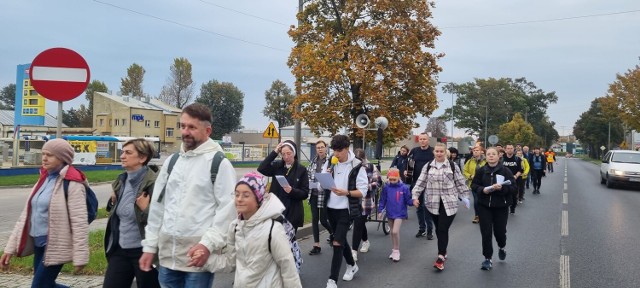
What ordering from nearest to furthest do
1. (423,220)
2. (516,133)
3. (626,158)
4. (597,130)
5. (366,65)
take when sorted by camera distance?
(423,220), (366,65), (626,158), (516,133), (597,130)

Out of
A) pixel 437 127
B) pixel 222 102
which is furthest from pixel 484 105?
pixel 222 102

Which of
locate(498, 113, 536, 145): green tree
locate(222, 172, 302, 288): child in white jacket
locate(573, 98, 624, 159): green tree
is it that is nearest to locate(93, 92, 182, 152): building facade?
locate(498, 113, 536, 145): green tree

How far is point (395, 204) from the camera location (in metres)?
7.61

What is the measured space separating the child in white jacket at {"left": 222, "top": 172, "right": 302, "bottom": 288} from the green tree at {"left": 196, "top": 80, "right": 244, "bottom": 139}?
78.3 metres

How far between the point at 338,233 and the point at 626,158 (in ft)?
66.8

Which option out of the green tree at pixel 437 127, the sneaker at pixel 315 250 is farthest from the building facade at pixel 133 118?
the sneaker at pixel 315 250

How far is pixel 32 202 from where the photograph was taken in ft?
13.2

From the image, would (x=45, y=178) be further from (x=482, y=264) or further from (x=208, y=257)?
(x=482, y=264)

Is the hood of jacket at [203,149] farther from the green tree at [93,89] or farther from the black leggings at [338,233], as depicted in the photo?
the green tree at [93,89]

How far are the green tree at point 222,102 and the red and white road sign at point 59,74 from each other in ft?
249

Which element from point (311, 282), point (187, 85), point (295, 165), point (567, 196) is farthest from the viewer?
point (187, 85)

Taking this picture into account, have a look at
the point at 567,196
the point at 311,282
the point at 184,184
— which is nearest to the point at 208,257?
the point at 184,184

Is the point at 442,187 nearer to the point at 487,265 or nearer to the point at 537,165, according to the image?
the point at 487,265

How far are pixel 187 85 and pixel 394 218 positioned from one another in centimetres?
6833
